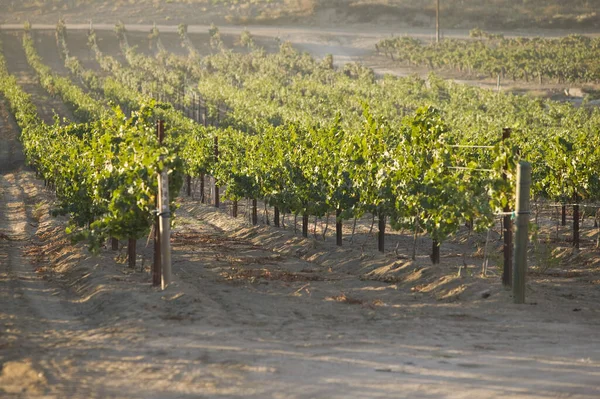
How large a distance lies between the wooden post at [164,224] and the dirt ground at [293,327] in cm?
55

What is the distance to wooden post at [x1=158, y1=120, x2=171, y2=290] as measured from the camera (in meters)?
17.9

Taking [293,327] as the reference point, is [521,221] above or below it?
above

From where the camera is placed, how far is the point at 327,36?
16512 cm

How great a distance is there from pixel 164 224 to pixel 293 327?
4.04m

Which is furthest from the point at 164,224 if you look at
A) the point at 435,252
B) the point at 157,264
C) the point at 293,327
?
the point at 435,252

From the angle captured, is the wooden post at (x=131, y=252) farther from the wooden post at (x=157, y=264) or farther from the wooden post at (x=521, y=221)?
the wooden post at (x=521, y=221)

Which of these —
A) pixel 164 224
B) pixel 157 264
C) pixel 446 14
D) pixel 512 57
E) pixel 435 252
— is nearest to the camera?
pixel 164 224

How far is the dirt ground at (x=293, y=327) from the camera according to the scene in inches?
470

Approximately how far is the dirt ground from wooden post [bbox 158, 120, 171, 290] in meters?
0.55

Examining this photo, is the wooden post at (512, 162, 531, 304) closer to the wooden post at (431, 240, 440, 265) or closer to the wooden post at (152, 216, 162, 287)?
the wooden post at (431, 240, 440, 265)

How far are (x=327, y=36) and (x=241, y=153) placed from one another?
129m

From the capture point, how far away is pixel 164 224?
17.9 metres

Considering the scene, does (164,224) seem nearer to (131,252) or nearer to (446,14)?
(131,252)

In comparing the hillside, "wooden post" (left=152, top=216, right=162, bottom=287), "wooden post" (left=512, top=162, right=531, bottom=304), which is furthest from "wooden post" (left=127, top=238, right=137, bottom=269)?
the hillside
